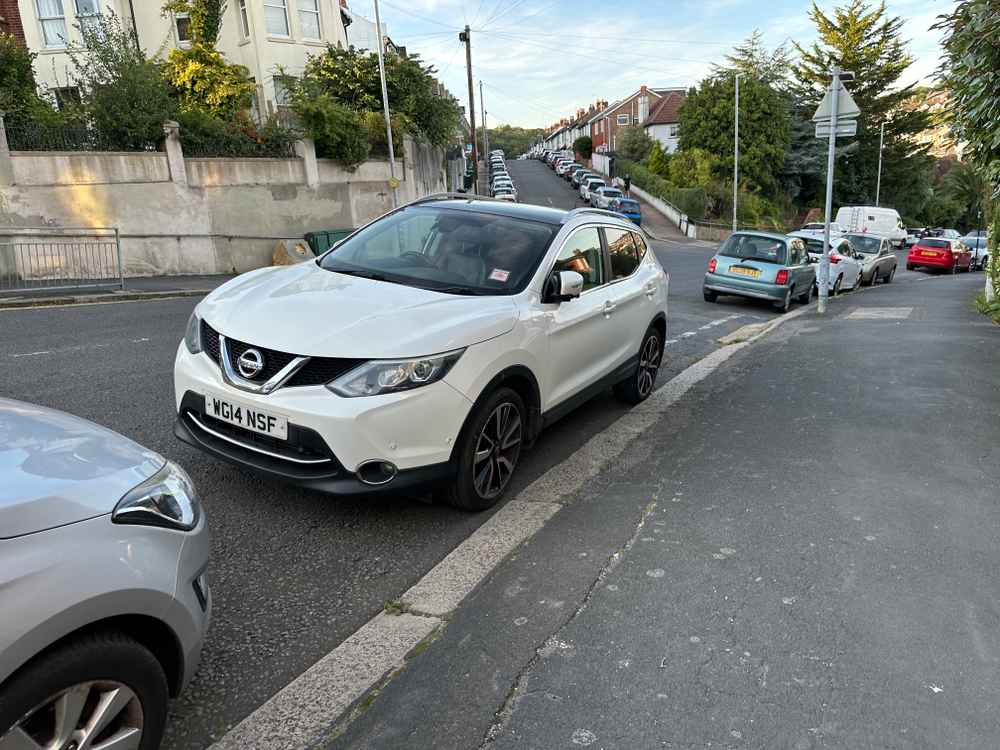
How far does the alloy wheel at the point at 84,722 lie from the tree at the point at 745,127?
53511mm

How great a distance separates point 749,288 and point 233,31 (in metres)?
24.0

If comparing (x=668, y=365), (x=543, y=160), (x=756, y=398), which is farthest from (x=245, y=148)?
(x=543, y=160)

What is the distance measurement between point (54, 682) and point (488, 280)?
3.29m

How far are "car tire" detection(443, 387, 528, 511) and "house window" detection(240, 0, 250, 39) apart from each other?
28716 millimetres

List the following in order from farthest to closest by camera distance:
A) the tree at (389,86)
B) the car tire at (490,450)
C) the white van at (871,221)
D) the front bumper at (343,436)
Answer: the white van at (871,221) < the tree at (389,86) < the car tire at (490,450) < the front bumper at (343,436)

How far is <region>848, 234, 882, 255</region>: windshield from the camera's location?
902 inches

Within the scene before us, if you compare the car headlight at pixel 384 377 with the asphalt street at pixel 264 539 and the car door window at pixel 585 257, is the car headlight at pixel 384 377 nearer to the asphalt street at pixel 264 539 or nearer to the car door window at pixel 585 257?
the asphalt street at pixel 264 539

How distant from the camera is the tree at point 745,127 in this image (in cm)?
5003

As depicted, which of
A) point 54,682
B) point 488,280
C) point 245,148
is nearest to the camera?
point 54,682

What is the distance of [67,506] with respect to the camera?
199 cm

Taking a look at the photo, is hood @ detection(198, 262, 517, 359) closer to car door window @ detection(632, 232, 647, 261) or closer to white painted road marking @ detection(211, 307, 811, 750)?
white painted road marking @ detection(211, 307, 811, 750)

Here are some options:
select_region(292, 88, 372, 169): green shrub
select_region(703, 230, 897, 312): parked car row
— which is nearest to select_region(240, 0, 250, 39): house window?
select_region(292, 88, 372, 169): green shrub

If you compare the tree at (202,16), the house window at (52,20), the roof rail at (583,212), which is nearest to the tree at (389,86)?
the tree at (202,16)

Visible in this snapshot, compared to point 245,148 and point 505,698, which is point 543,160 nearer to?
point 245,148
